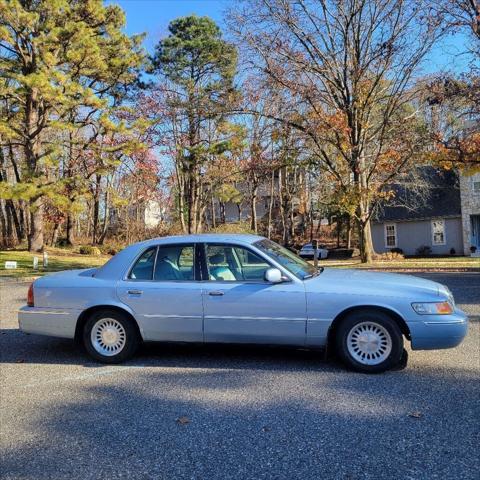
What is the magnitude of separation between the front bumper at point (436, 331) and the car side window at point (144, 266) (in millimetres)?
3135

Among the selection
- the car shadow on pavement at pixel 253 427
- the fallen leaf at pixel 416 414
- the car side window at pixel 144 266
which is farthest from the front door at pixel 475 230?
the fallen leaf at pixel 416 414

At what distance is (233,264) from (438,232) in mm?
31487

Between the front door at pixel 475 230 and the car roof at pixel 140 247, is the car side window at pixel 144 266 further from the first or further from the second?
the front door at pixel 475 230

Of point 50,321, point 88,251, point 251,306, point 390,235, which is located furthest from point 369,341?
point 390,235

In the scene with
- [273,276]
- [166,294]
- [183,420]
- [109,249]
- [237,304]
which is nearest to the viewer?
[183,420]

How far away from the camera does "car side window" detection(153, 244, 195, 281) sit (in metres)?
6.05

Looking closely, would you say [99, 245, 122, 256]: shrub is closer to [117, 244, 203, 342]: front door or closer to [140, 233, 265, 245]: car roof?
[140, 233, 265, 245]: car roof

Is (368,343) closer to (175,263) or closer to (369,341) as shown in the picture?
(369,341)

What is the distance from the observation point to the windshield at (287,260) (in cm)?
590

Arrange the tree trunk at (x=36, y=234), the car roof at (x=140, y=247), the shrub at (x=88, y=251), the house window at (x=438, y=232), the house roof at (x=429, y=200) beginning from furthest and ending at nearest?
1. the house window at (x=438, y=232)
2. the house roof at (x=429, y=200)
3. the shrub at (x=88, y=251)
4. the tree trunk at (x=36, y=234)
5. the car roof at (x=140, y=247)

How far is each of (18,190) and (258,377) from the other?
69.3 ft

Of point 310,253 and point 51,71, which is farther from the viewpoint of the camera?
point 310,253

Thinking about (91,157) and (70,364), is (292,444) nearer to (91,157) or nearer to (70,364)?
(70,364)

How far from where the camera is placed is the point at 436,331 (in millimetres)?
5340
